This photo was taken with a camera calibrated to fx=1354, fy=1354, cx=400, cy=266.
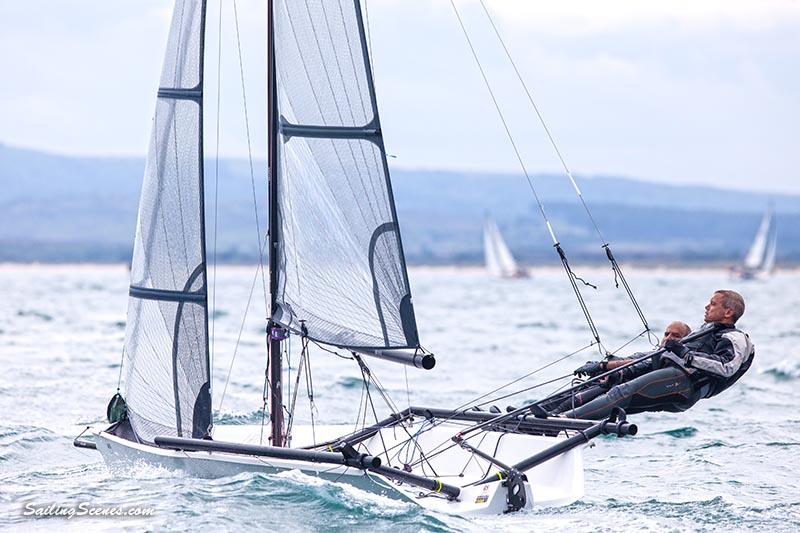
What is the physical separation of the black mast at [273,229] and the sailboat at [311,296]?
0.5 inches

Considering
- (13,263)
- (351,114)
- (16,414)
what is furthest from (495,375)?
(13,263)

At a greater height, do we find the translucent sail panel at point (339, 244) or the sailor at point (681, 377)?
the translucent sail panel at point (339, 244)

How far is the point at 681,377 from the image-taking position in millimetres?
10523

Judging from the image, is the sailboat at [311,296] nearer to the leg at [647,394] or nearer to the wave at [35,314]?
the leg at [647,394]

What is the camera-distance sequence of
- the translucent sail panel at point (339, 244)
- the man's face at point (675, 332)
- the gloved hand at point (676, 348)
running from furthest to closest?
1. the man's face at point (675, 332)
2. the gloved hand at point (676, 348)
3. the translucent sail panel at point (339, 244)

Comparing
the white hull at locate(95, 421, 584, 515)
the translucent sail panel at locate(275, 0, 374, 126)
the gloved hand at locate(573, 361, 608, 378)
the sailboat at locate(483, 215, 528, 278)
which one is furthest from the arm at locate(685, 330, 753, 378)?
the sailboat at locate(483, 215, 528, 278)

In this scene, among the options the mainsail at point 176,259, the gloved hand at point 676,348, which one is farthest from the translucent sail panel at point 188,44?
the gloved hand at point 676,348

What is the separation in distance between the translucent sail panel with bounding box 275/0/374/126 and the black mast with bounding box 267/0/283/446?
150 millimetres

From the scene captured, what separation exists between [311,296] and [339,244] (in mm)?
451

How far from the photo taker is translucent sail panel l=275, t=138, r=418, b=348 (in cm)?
1020

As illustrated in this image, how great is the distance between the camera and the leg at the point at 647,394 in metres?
10.5

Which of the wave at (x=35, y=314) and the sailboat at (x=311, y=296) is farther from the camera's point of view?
the wave at (x=35, y=314)

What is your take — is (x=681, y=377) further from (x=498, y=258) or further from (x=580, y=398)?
(x=498, y=258)

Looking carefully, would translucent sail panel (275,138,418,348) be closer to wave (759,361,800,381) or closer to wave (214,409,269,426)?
wave (214,409,269,426)
